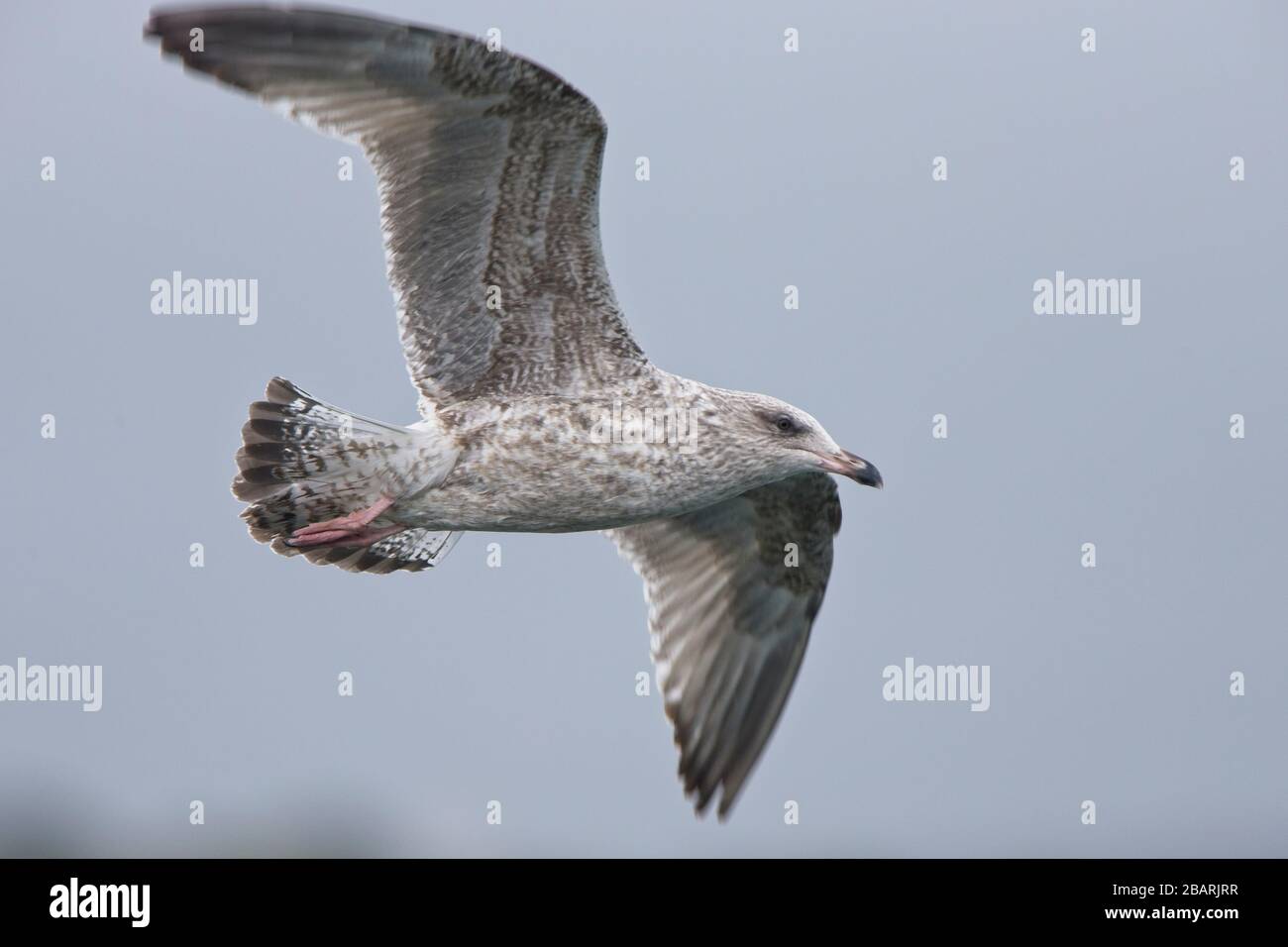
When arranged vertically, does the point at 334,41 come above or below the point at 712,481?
above

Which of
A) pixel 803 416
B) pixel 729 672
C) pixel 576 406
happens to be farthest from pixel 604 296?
pixel 729 672

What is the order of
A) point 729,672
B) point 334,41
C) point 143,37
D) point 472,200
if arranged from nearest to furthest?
1. point 143,37
2. point 334,41
3. point 472,200
4. point 729,672

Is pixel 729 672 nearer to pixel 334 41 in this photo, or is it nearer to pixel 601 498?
pixel 601 498

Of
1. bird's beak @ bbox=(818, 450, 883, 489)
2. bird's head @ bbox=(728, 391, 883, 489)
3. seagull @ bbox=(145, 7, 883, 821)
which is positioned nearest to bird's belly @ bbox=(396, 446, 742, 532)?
seagull @ bbox=(145, 7, 883, 821)

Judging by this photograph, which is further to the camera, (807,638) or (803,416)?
(807,638)

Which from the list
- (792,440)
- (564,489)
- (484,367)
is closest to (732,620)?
(792,440)

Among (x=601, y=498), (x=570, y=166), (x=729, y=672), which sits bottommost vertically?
(x=729, y=672)

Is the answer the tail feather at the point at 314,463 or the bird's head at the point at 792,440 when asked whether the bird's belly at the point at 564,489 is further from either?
the bird's head at the point at 792,440
